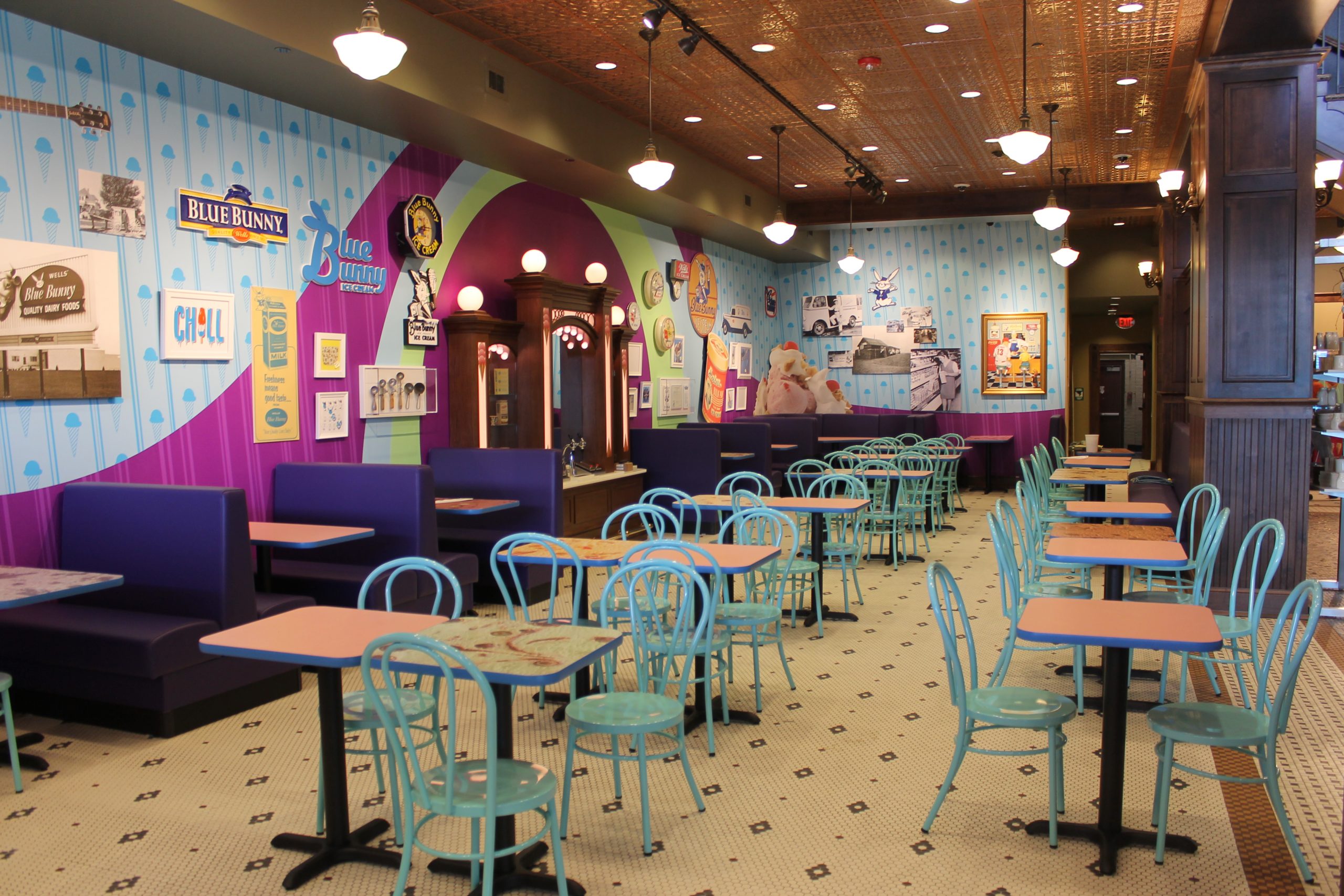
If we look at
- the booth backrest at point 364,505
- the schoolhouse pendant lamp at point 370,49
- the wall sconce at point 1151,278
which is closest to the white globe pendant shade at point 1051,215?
the wall sconce at point 1151,278

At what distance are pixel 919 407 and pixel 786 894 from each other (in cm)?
1145

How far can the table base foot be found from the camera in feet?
10.1

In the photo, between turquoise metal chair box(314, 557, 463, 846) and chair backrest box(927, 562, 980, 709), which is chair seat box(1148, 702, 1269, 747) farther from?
turquoise metal chair box(314, 557, 463, 846)

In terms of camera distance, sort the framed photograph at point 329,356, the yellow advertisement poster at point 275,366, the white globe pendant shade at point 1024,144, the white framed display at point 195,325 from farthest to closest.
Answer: the framed photograph at point 329,356
the white globe pendant shade at point 1024,144
the yellow advertisement poster at point 275,366
the white framed display at point 195,325

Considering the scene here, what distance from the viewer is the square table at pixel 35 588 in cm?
371

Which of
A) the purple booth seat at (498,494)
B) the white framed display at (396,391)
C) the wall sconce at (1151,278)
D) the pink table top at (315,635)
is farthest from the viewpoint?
the wall sconce at (1151,278)

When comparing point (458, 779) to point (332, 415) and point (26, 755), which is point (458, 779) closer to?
point (26, 755)

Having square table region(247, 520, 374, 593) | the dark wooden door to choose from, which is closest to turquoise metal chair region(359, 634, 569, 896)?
square table region(247, 520, 374, 593)

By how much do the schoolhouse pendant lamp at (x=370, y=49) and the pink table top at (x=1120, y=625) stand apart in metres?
3.32

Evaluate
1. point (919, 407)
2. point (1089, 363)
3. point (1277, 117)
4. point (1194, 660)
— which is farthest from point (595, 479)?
point (1089, 363)

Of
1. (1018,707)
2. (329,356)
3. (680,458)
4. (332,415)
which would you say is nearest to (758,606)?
(1018,707)

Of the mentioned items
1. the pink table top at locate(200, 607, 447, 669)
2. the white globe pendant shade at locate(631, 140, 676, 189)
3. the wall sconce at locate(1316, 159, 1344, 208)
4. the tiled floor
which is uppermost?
the white globe pendant shade at locate(631, 140, 676, 189)

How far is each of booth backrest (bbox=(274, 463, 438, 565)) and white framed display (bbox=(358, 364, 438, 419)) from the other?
3.15 feet

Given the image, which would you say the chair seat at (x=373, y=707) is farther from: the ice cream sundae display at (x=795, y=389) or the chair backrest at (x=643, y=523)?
the ice cream sundae display at (x=795, y=389)
